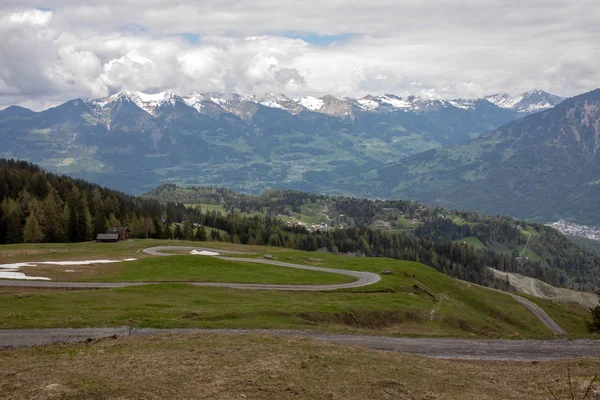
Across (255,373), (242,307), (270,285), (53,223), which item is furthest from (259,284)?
(53,223)

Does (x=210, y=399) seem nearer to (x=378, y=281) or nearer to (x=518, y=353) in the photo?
(x=518, y=353)

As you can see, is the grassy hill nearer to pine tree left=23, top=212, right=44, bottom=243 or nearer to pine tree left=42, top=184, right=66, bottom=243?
pine tree left=23, top=212, right=44, bottom=243

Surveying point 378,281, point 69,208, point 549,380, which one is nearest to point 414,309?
point 378,281

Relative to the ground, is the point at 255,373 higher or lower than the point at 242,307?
higher

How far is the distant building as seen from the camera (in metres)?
117

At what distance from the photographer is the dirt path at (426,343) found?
32.7 m

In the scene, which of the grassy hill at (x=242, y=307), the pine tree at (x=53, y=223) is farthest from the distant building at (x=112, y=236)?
the grassy hill at (x=242, y=307)

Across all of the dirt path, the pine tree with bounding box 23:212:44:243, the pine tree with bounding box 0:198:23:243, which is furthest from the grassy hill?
the pine tree with bounding box 0:198:23:243

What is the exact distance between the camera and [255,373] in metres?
23.1

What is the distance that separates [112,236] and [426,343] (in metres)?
98.6

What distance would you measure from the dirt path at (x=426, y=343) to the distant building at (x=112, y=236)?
286ft

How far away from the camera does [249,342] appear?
30922 millimetres

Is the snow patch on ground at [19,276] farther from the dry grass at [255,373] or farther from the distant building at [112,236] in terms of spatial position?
the distant building at [112,236]

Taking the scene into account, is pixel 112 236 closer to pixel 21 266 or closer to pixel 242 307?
pixel 21 266
